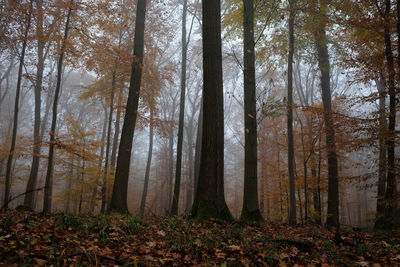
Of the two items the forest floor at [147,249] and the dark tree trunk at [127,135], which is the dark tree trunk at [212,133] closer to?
the forest floor at [147,249]

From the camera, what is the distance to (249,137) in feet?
21.8

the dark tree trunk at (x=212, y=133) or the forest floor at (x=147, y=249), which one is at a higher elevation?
the dark tree trunk at (x=212, y=133)

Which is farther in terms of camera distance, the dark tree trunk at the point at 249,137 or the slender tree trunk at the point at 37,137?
the slender tree trunk at the point at 37,137

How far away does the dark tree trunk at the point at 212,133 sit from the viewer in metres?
5.45

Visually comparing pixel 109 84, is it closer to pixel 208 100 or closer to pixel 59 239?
pixel 208 100

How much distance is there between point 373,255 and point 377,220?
6.52m

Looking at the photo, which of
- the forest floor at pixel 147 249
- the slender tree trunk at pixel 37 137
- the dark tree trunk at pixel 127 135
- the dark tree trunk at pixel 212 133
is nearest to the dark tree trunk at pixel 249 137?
the dark tree trunk at pixel 212 133

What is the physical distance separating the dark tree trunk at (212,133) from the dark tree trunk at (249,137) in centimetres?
98

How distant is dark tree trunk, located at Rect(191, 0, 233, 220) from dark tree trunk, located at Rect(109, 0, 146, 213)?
322 cm

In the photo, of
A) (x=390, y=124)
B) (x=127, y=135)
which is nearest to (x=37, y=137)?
(x=127, y=135)

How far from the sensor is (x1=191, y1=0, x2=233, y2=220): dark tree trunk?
545 centimetres

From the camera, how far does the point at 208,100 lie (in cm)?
577

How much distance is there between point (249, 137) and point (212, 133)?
1482 mm

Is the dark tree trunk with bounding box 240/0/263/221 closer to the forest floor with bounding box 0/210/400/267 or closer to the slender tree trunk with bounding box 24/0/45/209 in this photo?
the forest floor with bounding box 0/210/400/267
